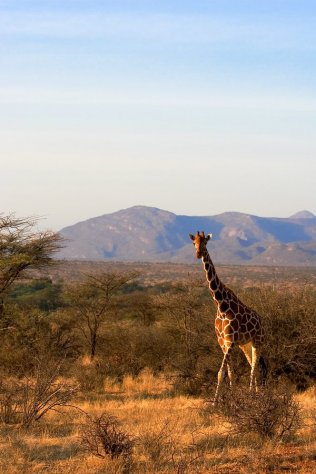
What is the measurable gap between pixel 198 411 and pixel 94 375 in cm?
688

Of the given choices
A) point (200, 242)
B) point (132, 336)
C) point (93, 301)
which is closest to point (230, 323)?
point (200, 242)

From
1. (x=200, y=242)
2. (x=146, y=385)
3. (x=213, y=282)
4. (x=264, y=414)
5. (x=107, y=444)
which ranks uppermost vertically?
(x=200, y=242)

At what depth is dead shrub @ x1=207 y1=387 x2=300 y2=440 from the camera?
10148 mm

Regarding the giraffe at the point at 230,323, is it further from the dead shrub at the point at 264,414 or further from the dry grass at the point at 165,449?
the dead shrub at the point at 264,414

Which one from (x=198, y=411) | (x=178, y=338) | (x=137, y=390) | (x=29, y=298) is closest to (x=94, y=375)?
(x=137, y=390)

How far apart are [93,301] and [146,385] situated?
6971 mm

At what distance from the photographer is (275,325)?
1700 centimetres

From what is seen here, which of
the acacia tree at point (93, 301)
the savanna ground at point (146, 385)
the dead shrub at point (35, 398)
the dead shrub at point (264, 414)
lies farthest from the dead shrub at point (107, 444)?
the acacia tree at point (93, 301)

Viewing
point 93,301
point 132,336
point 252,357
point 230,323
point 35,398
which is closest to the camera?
point 35,398

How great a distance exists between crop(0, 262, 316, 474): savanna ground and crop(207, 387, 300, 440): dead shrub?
4 cm

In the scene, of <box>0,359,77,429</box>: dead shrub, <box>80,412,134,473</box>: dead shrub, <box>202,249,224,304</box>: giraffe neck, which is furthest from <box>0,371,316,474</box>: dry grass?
<box>202,249,224,304</box>: giraffe neck

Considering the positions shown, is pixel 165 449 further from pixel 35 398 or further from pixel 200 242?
pixel 200 242

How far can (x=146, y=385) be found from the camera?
1920 cm

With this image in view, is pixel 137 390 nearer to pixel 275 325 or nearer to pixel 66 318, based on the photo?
pixel 275 325
